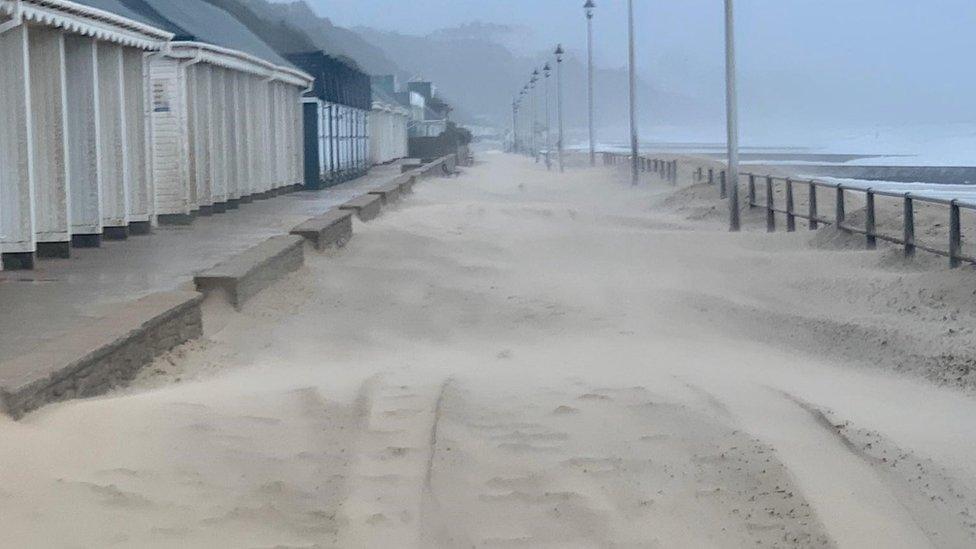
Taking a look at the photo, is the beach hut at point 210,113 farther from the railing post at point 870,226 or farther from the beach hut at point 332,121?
the railing post at point 870,226

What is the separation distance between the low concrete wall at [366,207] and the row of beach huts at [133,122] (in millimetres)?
2513

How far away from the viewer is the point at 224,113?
2347 cm

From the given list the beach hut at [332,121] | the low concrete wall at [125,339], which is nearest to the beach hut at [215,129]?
the beach hut at [332,121]

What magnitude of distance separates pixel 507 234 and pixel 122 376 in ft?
36.8

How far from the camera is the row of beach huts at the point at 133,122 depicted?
43.2 ft

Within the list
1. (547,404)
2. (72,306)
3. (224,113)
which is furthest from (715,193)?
(547,404)

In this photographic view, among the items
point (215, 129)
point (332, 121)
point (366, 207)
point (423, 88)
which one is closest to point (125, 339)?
point (366, 207)

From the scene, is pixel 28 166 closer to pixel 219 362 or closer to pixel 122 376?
pixel 219 362

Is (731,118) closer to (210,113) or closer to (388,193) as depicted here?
(388,193)

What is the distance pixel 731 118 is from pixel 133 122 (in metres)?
9.90

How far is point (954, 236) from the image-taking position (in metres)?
13.1

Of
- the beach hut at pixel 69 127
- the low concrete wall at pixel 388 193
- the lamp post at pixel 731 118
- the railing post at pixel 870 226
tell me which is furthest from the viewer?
the low concrete wall at pixel 388 193

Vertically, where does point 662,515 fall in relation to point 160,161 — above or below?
below

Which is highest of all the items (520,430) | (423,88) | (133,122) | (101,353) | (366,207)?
(423,88)
